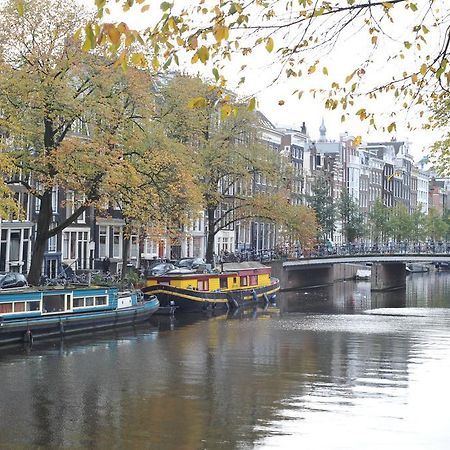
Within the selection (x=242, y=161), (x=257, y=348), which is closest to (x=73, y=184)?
(x=257, y=348)

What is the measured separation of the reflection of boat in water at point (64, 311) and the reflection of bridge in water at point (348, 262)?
90.2ft

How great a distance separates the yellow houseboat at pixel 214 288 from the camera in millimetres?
43375

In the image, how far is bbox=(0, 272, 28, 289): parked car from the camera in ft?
114

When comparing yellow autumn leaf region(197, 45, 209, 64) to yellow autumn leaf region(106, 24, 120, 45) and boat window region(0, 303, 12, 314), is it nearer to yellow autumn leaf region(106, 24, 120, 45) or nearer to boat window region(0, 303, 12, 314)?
yellow autumn leaf region(106, 24, 120, 45)

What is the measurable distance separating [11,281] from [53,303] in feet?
10.7

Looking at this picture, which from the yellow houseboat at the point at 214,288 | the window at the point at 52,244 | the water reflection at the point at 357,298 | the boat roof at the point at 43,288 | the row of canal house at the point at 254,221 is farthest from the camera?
the water reflection at the point at 357,298

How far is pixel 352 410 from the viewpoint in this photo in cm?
1969

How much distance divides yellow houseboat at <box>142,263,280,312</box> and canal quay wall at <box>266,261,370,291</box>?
8.62 m

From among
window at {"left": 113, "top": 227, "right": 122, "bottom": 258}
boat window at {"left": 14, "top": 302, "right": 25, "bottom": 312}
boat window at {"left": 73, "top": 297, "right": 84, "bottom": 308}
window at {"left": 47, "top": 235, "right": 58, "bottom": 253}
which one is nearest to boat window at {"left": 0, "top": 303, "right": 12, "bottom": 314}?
boat window at {"left": 14, "top": 302, "right": 25, "bottom": 312}

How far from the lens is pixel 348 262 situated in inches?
2618

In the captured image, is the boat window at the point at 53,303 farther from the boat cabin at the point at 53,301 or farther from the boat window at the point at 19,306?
the boat window at the point at 19,306

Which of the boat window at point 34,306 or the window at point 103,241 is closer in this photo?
the boat window at point 34,306

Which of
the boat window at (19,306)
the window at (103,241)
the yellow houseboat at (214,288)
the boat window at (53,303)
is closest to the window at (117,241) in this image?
the window at (103,241)

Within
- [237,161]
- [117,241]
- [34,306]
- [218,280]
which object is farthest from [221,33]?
[117,241]
